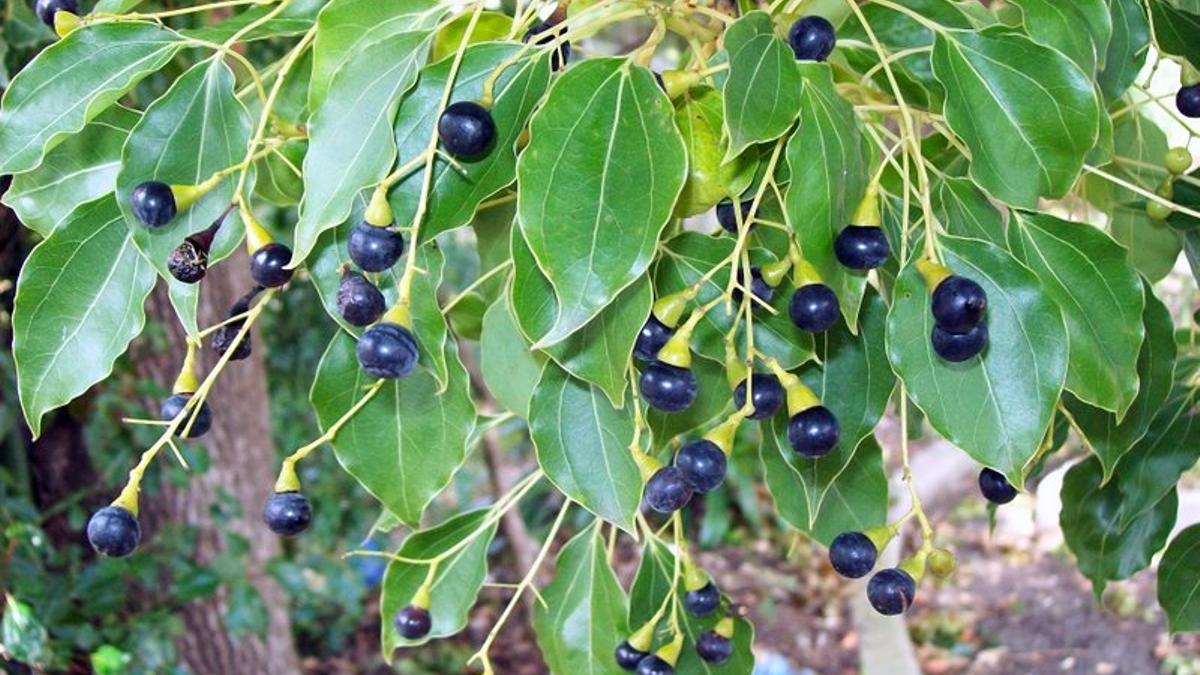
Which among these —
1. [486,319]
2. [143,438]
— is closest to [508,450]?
[143,438]

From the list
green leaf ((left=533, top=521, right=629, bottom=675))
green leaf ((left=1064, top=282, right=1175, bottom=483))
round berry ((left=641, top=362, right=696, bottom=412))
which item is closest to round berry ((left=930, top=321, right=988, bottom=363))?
round berry ((left=641, top=362, right=696, bottom=412))

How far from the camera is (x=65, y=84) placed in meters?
0.75

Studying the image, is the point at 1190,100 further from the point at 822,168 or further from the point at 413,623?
the point at 413,623

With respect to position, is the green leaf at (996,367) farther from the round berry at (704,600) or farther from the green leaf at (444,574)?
the green leaf at (444,574)

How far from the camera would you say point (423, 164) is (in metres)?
0.70

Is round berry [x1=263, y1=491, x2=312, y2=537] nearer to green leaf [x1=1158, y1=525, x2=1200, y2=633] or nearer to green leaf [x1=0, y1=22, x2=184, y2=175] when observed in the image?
green leaf [x1=0, y1=22, x2=184, y2=175]

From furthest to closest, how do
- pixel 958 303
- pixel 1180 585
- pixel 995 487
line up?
pixel 1180 585 < pixel 995 487 < pixel 958 303

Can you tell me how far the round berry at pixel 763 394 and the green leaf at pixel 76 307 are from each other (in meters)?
0.38

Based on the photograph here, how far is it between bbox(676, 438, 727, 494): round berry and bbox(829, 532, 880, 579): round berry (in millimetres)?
135

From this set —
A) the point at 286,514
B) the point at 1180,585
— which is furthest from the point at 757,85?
the point at 1180,585

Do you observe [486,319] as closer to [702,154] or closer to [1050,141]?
[702,154]

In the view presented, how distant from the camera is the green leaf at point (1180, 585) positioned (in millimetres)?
1073

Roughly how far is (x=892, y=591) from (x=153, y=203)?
500mm

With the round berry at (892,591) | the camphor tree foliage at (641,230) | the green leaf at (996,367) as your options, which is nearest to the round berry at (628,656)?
the camphor tree foliage at (641,230)
